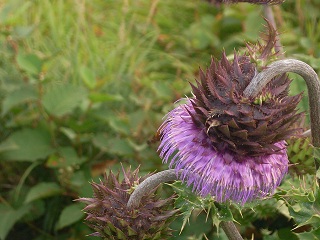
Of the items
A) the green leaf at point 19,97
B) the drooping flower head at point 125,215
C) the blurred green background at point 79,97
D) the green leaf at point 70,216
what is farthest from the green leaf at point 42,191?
the drooping flower head at point 125,215

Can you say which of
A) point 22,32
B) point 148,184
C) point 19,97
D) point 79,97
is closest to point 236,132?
point 148,184

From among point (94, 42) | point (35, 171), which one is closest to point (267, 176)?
point (35, 171)

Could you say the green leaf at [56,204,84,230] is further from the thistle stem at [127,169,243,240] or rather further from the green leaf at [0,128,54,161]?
the thistle stem at [127,169,243,240]

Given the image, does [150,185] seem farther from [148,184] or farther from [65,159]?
[65,159]

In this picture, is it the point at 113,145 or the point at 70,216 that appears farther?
the point at 113,145

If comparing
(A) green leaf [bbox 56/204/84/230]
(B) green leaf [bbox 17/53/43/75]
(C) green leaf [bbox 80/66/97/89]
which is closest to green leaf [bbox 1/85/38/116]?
(B) green leaf [bbox 17/53/43/75]

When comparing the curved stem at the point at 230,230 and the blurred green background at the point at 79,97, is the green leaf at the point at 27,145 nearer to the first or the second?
the blurred green background at the point at 79,97
